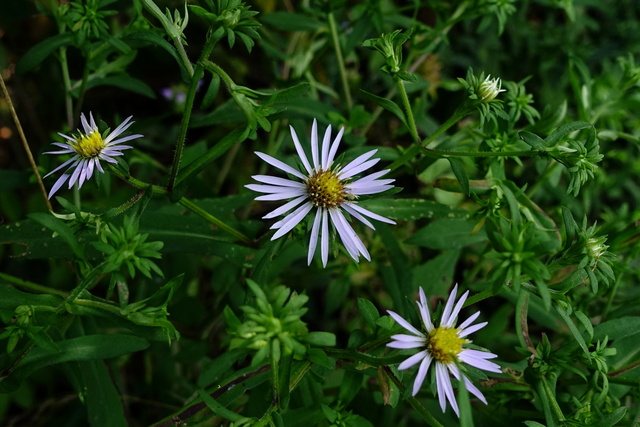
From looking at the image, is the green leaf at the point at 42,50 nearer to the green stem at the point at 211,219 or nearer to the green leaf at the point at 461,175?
the green stem at the point at 211,219

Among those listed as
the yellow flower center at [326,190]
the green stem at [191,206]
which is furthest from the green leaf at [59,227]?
the yellow flower center at [326,190]

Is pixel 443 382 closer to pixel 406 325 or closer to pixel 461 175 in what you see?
pixel 406 325

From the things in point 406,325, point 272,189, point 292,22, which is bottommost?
point 406,325

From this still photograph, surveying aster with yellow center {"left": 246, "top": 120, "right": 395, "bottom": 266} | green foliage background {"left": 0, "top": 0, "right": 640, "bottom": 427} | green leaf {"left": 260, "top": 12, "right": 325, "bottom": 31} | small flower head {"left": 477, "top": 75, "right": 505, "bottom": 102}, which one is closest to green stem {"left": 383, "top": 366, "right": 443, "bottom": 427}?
green foliage background {"left": 0, "top": 0, "right": 640, "bottom": 427}

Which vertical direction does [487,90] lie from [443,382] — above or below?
above

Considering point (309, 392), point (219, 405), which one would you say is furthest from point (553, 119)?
point (219, 405)

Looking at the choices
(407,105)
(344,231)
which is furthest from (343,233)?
(407,105)
